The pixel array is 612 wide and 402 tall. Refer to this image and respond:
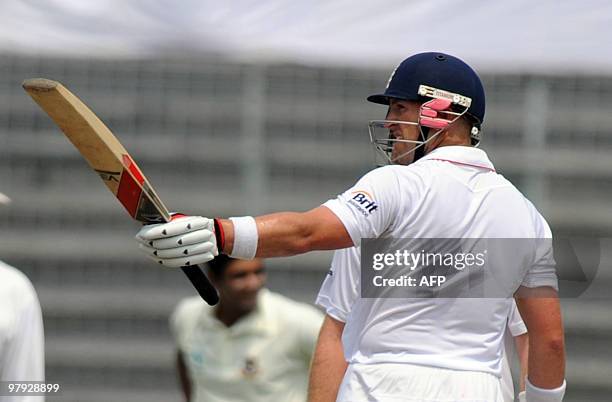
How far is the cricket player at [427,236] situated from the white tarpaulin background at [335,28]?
3.11 ft

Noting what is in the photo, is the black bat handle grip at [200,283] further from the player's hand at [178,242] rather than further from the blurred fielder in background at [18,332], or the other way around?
the blurred fielder in background at [18,332]

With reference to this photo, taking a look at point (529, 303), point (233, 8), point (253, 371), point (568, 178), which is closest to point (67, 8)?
point (233, 8)

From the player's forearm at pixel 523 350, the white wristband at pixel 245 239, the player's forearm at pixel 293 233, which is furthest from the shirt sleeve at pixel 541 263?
the white wristband at pixel 245 239

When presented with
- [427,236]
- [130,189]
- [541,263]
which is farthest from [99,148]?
[541,263]

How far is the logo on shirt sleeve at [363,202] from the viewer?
274 centimetres

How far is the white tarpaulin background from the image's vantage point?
409cm

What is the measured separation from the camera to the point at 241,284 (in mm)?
4512

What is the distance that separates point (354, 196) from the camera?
2.75m

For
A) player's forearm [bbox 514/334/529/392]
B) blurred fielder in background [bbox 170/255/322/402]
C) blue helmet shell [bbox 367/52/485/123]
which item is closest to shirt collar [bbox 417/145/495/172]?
blue helmet shell [bbox 367/52/485/123]

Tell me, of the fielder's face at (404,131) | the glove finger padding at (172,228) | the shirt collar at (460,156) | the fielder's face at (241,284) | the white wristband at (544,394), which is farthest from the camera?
the fielder's face at (241,284)

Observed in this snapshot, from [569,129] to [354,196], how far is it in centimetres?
338

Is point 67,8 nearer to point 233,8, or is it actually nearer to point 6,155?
point 233,8

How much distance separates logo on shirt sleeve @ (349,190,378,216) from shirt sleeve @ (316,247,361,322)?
37cm

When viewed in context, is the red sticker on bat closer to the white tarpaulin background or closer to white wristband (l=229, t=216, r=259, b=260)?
white wristband (l=229, t=216, r=259, b=260)
